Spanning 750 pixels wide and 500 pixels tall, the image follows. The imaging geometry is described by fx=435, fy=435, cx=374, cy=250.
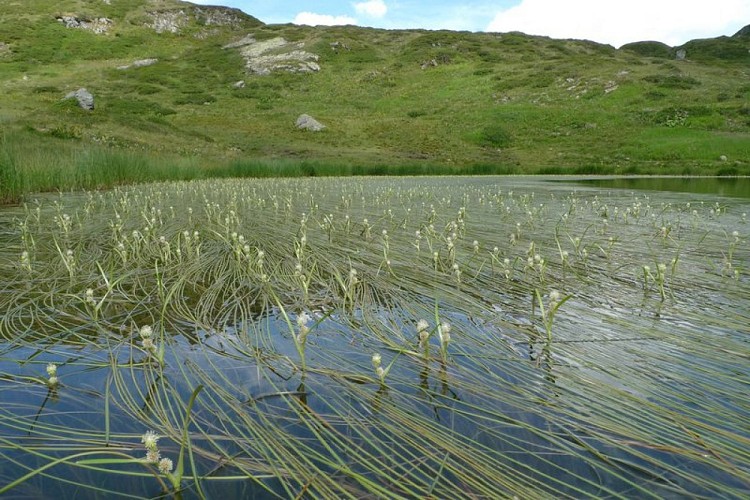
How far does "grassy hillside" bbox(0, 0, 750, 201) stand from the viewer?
2688cm

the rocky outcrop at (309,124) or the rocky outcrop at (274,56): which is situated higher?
the rocky outcrop at (274,56)

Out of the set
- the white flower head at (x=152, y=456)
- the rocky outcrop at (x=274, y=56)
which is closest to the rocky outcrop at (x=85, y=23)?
the rocky outcrop at (x=274, y=56)

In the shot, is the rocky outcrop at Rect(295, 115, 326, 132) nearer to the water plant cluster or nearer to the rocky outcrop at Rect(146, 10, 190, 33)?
the water plant cluster

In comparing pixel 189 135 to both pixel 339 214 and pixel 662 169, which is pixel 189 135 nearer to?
pixel 339 214

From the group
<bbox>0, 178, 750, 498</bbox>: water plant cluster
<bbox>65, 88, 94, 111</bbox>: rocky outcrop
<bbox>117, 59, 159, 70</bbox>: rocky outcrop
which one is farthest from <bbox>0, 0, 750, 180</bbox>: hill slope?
<bbox>0, 178, 750, 498</bbox>: water plant cluster

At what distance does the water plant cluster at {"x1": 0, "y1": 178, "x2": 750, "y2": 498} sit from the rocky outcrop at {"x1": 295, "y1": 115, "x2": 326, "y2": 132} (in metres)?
34.5

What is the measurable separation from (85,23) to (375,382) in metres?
86.0

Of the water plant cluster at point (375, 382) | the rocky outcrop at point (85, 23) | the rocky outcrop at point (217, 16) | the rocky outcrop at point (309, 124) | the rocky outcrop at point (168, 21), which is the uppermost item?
the rocky outcrop at point (217, 16)

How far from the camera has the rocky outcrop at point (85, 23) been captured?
65.8 m

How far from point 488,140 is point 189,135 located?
75.7 feet

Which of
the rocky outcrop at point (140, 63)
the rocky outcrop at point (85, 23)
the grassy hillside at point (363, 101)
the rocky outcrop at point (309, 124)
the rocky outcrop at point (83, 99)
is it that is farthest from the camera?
the rocky outcrop at point (85, 23)

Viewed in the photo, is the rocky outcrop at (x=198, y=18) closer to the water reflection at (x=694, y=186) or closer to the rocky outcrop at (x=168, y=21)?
the rocky outcrop at (x=168, y=21)

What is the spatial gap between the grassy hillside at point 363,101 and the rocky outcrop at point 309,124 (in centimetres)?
116

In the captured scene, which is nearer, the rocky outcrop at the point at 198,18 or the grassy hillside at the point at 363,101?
the grassy hillside at the point at 363,101
